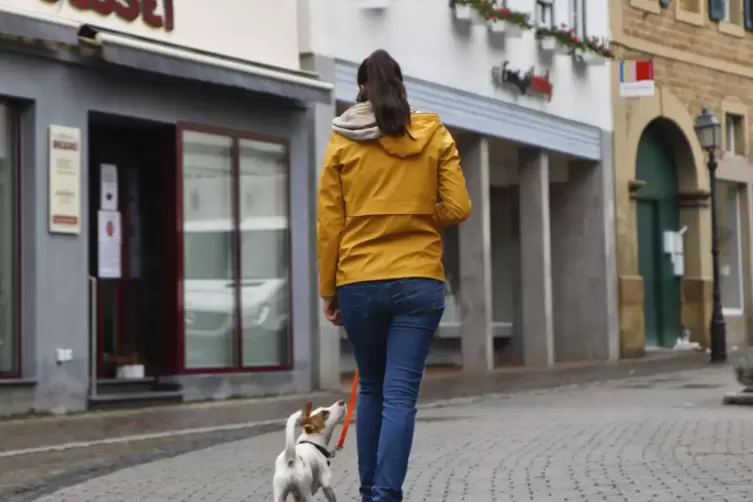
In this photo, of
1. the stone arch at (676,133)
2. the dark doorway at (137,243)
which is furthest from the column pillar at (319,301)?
the stone arch at (676,133)

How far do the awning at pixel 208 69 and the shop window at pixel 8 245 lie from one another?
4.05ft

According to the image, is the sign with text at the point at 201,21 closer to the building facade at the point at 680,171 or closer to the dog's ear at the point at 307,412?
the dog's ear at the point at 307,412

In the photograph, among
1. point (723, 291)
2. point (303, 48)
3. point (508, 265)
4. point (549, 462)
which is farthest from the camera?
point (723, 291)

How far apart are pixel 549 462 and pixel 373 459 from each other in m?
3.20

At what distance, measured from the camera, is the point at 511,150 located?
1103 inches

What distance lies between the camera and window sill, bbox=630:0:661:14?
3053cm

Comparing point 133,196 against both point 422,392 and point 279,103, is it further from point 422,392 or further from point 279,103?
point 422,392

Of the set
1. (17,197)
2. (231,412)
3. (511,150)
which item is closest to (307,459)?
(231,412)

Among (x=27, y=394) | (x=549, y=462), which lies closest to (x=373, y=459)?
(x=549, y=462)

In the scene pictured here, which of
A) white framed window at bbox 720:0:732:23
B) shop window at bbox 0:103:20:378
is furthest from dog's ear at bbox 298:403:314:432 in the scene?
white framed window at bbox 720:0:732:23

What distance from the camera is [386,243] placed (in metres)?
6.76

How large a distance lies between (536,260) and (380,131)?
68.2 feet

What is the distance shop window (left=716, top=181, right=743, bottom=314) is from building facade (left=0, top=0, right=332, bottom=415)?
15799 mm

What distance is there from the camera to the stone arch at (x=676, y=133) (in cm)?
3048
